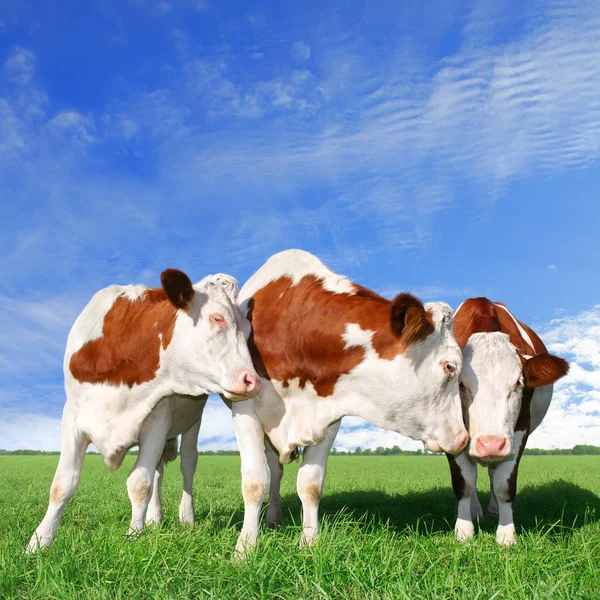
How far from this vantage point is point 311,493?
21.9ft

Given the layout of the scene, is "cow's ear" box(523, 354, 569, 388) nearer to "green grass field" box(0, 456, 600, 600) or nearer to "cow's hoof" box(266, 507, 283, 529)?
"green grass field" box(0, 456, 600, 600)

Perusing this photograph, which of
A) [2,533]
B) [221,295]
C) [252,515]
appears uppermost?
[221,295]

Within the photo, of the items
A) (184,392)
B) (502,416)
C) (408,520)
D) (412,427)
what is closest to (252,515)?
(184,392)

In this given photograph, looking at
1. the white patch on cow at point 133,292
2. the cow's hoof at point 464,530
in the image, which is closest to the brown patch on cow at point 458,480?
the cow's hoof at point 464,530

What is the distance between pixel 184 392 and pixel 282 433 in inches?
44.2

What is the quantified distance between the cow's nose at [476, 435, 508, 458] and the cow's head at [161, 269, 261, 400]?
240 cm

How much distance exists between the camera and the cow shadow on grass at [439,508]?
902 cm

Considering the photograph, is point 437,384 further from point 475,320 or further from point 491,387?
point 475,320

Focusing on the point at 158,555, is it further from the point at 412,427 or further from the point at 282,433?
the point at 412,427

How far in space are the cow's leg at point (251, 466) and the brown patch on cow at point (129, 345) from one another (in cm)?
110

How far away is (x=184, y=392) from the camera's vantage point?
681 centimetres

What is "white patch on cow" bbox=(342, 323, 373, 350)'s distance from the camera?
6.53 metres

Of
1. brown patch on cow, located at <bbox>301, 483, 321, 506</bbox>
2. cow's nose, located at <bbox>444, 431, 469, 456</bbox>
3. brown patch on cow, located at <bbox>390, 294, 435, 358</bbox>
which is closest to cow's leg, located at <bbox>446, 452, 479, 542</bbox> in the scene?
cow's nose, located at <bbox>444, 431, 469, 456</bbox>

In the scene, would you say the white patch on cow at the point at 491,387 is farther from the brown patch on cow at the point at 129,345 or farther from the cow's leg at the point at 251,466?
the brown patch on cow at the point at 129,345
